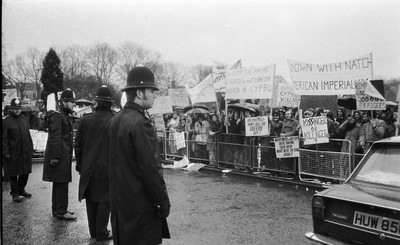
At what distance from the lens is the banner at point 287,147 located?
9500 millimetres

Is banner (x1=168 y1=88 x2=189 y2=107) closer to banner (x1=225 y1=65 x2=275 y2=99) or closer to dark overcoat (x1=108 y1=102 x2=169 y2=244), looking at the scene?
banner (x1=225 y1=65 x2=275 y2=99)

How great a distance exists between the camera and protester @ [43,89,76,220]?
5.96 meters

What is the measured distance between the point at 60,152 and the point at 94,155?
3.87 ft

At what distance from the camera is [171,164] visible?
1316cm

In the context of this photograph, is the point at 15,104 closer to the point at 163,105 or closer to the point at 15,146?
the point at 15,146

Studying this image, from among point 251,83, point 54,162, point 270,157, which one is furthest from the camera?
point 251,83

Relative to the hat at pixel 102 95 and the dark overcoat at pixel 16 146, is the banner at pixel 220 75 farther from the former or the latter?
the hat at pixel 102 95

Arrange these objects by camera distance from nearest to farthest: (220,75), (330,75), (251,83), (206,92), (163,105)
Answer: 1. (330,75)
2. (251,83)
3. (220,75)
4. (206,92)
5. (163,105)

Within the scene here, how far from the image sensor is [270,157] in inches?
405

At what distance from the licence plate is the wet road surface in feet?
5.24

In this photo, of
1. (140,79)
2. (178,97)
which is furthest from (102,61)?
(140,79)

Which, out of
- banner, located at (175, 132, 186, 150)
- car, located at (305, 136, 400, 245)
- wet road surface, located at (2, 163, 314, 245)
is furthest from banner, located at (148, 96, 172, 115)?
car, located at (305, 136, 400, 245)

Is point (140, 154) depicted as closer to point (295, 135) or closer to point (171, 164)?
point (295, 135)

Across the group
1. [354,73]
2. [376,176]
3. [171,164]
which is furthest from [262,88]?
[376,176]
